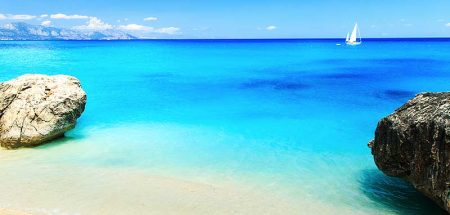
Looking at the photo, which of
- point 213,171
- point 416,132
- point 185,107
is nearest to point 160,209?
point 213,171

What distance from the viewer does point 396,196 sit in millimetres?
8914

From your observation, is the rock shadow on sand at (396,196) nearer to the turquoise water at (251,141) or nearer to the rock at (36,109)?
the turquoise water at (251,141)

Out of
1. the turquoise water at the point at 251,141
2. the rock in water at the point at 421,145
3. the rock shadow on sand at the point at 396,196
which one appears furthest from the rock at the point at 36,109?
the rock in water at the point at 421,145

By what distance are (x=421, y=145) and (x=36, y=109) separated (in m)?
11.6

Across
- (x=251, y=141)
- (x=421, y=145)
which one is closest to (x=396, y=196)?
(x=421, y=145)

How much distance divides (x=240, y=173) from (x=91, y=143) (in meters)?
5.79

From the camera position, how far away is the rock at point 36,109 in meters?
12.3

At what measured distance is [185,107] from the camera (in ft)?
67.2

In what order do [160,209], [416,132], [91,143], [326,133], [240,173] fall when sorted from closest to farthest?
[416,132] < [160,209] < [240,173] < [91,143] < [326,133]

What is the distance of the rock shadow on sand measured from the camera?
8258mm

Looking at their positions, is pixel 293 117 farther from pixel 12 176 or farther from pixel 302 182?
pixel 12 176

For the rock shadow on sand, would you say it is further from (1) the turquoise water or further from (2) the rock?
(2) the rock

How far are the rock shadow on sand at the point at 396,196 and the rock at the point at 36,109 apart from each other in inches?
386

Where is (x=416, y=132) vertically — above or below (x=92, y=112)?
above
